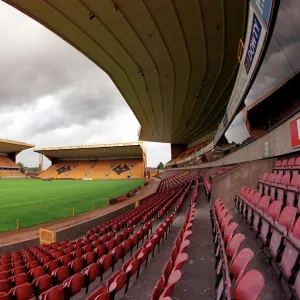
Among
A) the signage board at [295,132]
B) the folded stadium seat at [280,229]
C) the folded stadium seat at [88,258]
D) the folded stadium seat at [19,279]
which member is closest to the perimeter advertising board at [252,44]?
the signage board at [295,132]

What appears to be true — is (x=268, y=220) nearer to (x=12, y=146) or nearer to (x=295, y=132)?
(x=295, y=132)

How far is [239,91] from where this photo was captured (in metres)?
7.55

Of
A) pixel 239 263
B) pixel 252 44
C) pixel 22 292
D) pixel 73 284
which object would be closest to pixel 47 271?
pixel 22 292

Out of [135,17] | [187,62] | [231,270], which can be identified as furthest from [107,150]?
[231,270]

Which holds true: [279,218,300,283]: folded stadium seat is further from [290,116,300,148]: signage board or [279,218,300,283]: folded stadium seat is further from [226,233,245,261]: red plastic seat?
[290,116,300,148]: signage board

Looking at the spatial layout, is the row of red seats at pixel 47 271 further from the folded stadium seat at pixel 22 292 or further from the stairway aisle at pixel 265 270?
the stairway aisle at pixel 265 270

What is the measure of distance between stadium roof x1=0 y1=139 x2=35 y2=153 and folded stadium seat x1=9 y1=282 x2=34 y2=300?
5348cm

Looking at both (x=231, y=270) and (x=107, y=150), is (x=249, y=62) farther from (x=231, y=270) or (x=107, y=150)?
(x=107, y=150)

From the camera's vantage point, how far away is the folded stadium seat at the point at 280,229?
2.75 m

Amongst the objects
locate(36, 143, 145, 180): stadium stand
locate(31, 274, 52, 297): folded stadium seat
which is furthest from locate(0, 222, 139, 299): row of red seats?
locate(36, 143, 145, 180): stadium stand

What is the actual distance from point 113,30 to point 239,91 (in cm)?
579

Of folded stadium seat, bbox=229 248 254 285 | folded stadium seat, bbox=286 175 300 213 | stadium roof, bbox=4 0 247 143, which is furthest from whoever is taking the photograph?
stadium roof, bbox=4 0 247 143

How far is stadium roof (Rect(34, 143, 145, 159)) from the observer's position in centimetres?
4454

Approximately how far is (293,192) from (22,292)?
441cm
